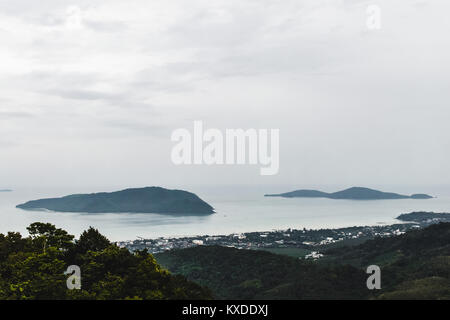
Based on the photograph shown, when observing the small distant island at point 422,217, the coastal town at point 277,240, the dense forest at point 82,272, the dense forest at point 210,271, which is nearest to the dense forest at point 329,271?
the dense forest at point 210,271

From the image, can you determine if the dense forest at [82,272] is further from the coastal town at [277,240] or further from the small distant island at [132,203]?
the small distant island at [132,203]

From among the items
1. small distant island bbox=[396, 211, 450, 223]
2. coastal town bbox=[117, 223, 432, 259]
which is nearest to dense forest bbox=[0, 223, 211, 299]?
coastal town bbox=[117, 223, 432, 259]

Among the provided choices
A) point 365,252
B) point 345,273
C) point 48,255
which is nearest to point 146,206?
point 365,252

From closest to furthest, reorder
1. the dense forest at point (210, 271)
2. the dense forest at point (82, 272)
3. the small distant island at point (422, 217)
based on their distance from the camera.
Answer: the dense forest at point (82, 272) → the dense forest at point (210, 271) → the small distant island at point (422, 217)

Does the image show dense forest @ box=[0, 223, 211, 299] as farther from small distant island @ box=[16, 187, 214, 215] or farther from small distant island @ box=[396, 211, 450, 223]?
small distant island @ box=[16, 187, 214, 215]
